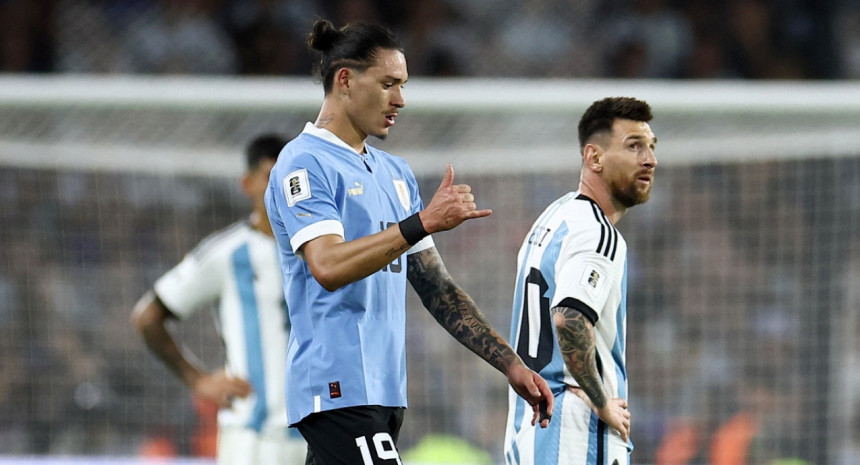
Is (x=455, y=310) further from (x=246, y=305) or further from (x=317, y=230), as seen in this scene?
(x=246, y=305)

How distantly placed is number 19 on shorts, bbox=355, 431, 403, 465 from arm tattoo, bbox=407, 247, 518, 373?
1.23 feet

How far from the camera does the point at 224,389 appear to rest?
216 inches

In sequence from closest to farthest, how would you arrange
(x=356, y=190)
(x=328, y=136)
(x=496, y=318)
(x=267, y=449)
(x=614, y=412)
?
(x=356, y=190)
(x=328, y=136)
(x=614, y=412)
(x=267, y=449)
(x=496, y=318)

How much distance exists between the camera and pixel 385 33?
3.68m

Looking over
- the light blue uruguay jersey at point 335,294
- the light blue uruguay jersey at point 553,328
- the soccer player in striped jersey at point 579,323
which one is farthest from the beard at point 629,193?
the light blue uruguay jersey at point 335,294

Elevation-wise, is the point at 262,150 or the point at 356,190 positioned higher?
the point at 262,150

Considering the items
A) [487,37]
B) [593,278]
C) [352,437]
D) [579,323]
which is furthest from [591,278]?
[487,37]

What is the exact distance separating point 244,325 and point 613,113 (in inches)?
79.6

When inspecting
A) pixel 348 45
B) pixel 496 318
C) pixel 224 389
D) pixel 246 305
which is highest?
pixel 348 45

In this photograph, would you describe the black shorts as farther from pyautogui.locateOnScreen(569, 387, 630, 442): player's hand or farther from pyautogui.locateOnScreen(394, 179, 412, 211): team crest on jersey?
pyautogui.locateOnScreen(569, 387, 630, 442): player's hand

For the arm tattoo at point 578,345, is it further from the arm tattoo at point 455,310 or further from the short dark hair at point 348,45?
the short dark hair at point 348,45

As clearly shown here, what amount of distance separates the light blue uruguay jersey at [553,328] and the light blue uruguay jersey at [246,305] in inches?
63.2

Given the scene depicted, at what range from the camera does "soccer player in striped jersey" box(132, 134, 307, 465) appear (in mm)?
5410

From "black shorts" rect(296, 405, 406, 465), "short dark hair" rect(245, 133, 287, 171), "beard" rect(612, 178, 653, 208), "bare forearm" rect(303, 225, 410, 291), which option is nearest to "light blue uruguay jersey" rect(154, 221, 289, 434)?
"short dark hair" rect(245, 133, 287, 171)
